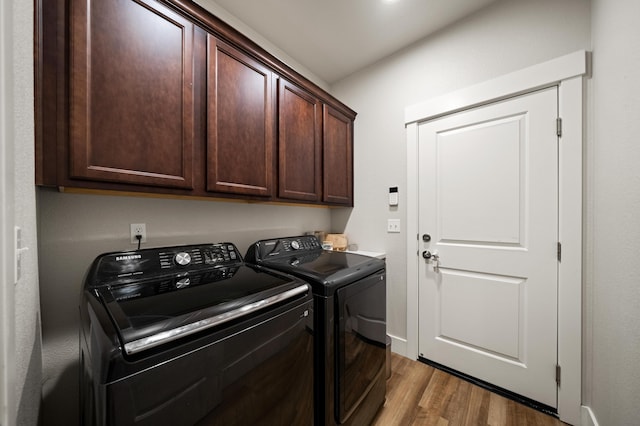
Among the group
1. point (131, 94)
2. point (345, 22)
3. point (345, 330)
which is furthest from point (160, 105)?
point (345, 22)

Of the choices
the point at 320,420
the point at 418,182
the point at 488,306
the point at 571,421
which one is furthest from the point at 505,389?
the point at 418,182

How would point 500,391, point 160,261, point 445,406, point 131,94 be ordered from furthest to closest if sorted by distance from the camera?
point 500,391
point 445,406
point 160,261
point 131,94

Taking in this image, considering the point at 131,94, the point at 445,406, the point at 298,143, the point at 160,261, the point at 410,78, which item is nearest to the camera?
the point at 131,94

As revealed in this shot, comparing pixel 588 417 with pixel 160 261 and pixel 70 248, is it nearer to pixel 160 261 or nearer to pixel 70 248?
pixel 160 261

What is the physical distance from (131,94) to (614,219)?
7.62 feet

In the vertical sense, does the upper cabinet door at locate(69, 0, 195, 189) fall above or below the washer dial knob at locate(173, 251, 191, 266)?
above

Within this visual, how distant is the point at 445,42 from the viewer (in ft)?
6.36

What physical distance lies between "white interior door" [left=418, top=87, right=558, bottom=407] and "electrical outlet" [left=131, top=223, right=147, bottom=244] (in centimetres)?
202

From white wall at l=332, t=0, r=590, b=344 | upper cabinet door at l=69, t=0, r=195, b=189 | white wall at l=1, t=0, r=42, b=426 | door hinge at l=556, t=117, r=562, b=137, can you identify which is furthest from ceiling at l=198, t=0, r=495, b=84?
white wall at l=1, t=0, r=42, b=426

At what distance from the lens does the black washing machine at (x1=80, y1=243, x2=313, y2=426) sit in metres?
0.59

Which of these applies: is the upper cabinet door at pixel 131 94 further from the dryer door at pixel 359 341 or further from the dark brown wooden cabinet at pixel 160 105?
the dryer door at pixel 359 341

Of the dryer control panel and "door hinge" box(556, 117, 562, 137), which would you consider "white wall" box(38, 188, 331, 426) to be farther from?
"door hinge" box(556, 117, 562, 137)

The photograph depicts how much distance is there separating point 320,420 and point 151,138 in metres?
1.56

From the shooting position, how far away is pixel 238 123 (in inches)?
56.2
